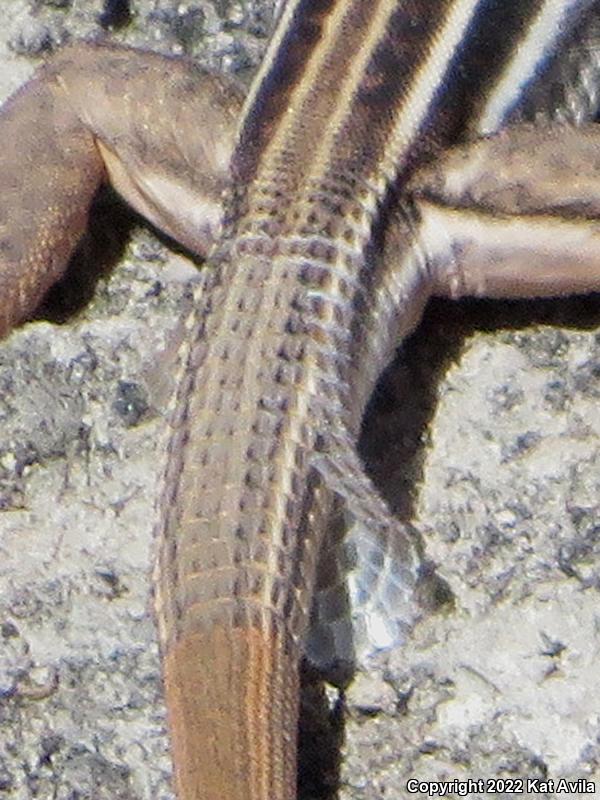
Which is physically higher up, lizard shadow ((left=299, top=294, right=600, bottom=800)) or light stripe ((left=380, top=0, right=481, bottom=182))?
light stripe ((left=380, top=0, right=481, bottom=182))

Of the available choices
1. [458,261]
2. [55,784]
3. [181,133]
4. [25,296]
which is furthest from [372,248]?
[55,784]

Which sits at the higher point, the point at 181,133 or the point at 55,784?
the point at 181,133

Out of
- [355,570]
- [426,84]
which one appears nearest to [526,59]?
[426,84]

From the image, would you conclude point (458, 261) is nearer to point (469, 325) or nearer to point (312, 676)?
point (469, 325)

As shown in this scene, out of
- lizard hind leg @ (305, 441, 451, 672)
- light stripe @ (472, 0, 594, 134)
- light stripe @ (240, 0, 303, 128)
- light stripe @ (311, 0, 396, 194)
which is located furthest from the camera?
light stripe @ (472, 0, 594, 134)

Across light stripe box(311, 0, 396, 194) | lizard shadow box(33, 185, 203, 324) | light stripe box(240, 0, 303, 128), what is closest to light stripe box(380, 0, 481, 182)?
light stripe box(311, 0, 396, 194)

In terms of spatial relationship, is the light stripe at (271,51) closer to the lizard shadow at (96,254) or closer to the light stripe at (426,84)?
the light stripe at (426,84)

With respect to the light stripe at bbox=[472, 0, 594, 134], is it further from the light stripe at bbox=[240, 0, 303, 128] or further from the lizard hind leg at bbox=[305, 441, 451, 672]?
the lizard hind leg at bbox=[305, 441, 451, 672]
